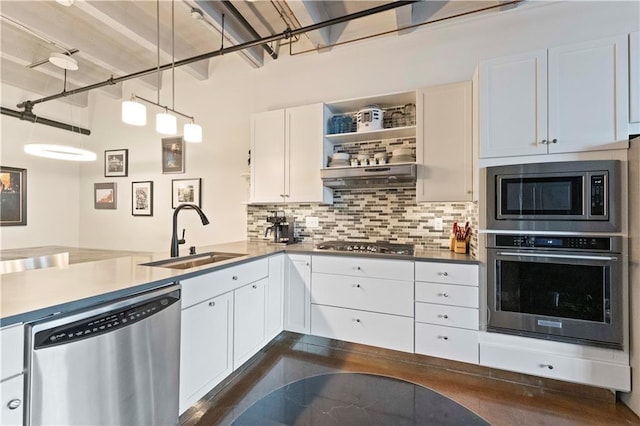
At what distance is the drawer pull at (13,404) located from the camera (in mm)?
924

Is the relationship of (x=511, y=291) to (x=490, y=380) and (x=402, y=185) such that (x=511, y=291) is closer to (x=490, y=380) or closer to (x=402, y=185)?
(x=490, y=380)

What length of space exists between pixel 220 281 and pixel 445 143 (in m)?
2.07

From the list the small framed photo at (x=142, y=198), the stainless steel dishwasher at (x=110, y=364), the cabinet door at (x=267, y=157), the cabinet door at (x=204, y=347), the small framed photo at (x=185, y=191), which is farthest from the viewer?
the small framed photo at (x=142, y=198)

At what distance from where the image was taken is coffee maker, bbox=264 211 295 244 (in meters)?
3.10

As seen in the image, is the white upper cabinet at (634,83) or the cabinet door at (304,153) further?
the cabinet door at (304,153)

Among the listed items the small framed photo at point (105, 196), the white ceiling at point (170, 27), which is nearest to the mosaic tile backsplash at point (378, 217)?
the white ceiling at point (170, 27)

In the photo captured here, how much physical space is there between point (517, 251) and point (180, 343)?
2222 millimetres

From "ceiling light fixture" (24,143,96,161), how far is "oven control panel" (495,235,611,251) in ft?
11.5

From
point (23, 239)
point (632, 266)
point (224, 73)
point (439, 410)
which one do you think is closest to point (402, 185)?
point (632, 266)

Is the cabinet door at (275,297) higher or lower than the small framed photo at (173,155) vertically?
lower

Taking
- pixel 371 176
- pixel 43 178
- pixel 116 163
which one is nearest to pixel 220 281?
pixel 371 176

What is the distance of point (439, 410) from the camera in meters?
1.26

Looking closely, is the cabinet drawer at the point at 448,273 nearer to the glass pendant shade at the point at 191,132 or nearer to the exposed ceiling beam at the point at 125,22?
the glass pendant shade at the point at 191,132

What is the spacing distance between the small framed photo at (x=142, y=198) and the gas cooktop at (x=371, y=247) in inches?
109
